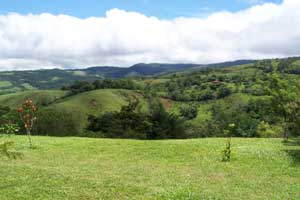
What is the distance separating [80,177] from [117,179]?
1868 millimetres

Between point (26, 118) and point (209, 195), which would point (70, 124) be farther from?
point (209, 195)

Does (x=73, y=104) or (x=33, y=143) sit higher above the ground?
(x=33, y=143)

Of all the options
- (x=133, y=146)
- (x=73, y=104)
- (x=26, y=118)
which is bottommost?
(x=73, y=104)

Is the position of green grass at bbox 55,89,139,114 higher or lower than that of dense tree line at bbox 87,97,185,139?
lower

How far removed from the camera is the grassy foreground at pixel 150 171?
57.1 feet

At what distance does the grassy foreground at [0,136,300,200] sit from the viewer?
1739 cm

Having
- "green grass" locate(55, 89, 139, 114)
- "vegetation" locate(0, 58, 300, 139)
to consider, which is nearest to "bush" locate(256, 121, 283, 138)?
"vegetation" locate(0, 58, 300, 139)

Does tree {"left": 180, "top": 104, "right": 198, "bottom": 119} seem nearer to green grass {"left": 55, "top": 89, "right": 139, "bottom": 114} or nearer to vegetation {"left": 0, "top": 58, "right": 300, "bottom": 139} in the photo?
vegetation {"left": 0, "top": 58, "right": 300, "bottom": 139}

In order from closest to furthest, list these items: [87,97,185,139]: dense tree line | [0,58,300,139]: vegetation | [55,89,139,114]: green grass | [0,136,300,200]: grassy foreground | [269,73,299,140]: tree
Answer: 1. [0,136,300,200]: grassy foreground
2. [269,73,299,140]: tree
3. [0,58,300,139]: vegetation
4. [87,97,185,139]: dense tree line
5. [55,89,139,114]: green grass

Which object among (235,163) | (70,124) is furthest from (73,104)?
(235,163)

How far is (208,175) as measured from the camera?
22547 millimetres

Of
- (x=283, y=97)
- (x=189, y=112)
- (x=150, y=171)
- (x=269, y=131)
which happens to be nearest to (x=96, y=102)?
(x=189, y=112)

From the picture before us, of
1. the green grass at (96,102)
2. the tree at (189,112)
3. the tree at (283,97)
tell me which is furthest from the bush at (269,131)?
the tree at (189,112)

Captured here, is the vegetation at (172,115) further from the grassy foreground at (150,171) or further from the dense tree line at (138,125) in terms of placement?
the grassy foreground at (150,171)
